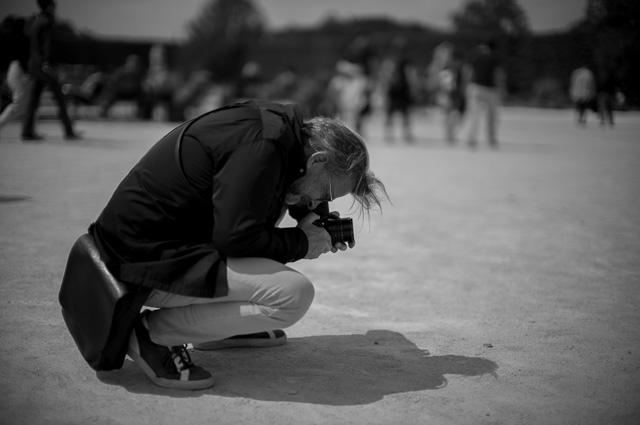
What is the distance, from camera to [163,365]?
3084mm

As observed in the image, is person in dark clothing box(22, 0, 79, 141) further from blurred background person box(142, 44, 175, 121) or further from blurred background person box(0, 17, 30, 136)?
blurred background person box(142, 44, 175, 121)

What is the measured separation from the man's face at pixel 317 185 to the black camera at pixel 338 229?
0.14 m

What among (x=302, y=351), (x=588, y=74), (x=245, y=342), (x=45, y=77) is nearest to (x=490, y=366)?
(x=302, y=351)

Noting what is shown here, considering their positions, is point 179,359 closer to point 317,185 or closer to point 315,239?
Result: point 315,239

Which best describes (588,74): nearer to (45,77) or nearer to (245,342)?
(45,77)

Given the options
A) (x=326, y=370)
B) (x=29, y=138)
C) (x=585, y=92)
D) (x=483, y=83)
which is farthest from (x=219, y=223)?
(x=585, y=92)

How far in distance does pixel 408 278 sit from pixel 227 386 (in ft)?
7.53

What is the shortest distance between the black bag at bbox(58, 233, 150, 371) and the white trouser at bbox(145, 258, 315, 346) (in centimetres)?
16

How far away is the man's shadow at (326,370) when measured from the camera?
313cm

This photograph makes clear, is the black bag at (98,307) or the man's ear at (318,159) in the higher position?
the man's ear at (318,159)

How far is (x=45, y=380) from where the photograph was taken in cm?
315

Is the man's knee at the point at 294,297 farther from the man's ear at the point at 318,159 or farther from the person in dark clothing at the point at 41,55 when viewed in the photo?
the person in dark clothing at the point at 41,55

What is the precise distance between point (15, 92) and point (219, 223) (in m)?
7.52

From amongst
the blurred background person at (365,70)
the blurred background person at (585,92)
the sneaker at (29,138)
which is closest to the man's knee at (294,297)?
the sneaker at (29,138)
